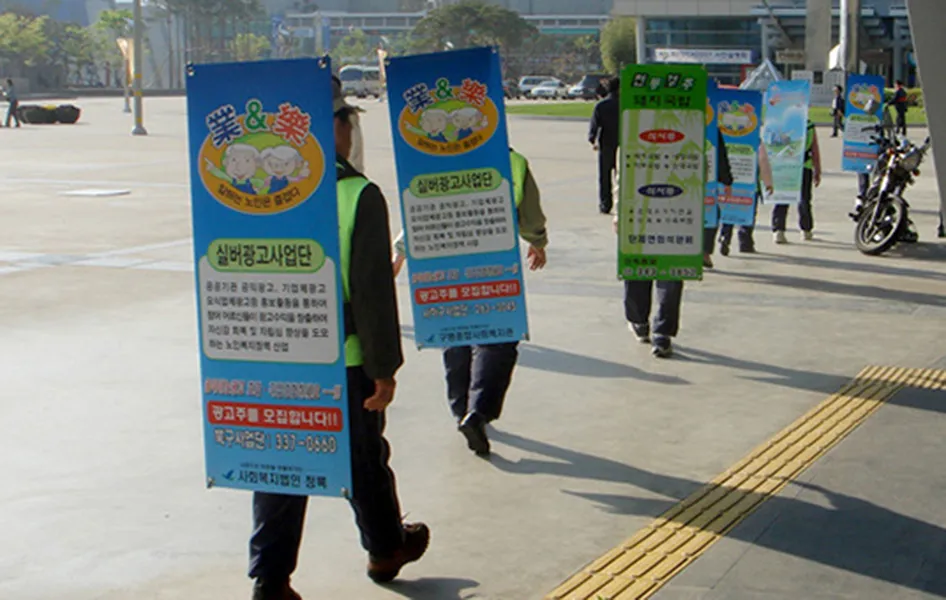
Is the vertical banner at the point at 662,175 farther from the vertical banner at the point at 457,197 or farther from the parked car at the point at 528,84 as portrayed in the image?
the parked car at the point at 528,84

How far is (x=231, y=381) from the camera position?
4605 mm

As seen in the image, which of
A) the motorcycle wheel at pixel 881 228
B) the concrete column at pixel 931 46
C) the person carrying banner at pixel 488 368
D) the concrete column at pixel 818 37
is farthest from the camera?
the concrete column at pixel 818 37

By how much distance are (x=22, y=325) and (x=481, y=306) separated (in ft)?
14.9

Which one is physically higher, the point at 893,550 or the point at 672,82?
the point at 672,82

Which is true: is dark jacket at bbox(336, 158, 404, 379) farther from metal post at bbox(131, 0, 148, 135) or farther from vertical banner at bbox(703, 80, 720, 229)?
metal post at bbox(131, 0, 148, 135)

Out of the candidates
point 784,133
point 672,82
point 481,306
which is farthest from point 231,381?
point 784,133

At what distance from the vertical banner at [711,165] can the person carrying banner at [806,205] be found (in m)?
2.79

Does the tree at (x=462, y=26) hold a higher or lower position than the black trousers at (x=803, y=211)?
higher

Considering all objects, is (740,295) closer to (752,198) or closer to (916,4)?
(752,198)

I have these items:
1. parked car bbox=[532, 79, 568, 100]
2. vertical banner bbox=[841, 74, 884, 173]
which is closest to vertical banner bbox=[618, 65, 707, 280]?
vertical banner bbox=[841, 74, 884, 173]

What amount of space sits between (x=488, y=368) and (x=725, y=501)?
147cm

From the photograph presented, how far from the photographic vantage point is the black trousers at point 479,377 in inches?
264

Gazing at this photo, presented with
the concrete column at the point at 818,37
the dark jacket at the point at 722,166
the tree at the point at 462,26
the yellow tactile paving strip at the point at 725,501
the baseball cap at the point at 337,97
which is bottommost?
the yellow tactile paving strip at the point at 725,501

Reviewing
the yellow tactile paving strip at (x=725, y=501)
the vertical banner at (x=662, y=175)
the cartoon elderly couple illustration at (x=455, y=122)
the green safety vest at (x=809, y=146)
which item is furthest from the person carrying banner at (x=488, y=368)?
the green safety vest at (x=809, y=146)
